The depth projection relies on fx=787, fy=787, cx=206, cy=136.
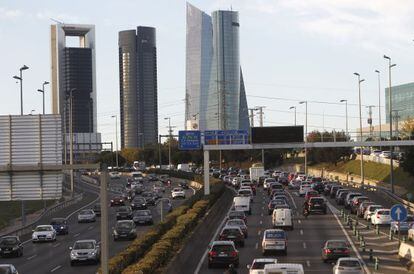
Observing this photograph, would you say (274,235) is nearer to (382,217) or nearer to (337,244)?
(337,244)

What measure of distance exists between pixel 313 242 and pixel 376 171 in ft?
226

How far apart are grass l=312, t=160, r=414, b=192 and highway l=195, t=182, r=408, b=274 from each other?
2358cm

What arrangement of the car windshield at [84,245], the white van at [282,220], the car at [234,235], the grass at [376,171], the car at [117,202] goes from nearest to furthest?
the car windshield at [84,245] → the car at [234,235] → the white van at [282,220] → the car at [117,202] → the grass at [376,171]

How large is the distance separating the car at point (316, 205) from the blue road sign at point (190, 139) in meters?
14.8

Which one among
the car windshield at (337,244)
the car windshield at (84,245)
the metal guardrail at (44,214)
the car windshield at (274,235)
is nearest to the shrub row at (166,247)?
the car windshield at (84,245)

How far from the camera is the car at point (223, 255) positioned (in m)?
35.5

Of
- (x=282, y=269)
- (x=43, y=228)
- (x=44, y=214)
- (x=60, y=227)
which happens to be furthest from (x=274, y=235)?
(x=44, y=214)

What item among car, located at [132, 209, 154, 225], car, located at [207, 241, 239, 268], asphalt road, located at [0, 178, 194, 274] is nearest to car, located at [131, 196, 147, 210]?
asphalt road, located at [0, 178, 194, 274]

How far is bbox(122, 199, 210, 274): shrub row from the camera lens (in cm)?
2727

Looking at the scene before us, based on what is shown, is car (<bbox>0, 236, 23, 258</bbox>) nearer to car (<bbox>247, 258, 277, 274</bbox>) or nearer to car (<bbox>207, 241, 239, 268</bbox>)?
car (<bbox>207, 241, 239, 268</bbox>)

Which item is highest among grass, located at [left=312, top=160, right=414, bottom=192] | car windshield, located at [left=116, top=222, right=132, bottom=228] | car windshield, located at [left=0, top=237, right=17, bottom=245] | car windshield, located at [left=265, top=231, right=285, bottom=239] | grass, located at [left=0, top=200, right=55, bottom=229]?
grass, located at [left=312, top=160, right=414, bottom=192]

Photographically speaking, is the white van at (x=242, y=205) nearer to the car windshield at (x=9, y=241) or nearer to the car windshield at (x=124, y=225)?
the car windshield at (x=124, y=225)

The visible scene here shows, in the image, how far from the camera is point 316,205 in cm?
6353

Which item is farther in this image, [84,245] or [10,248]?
[10,248]
